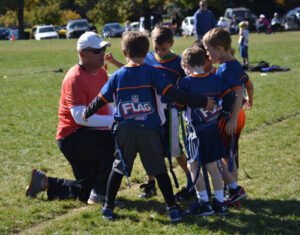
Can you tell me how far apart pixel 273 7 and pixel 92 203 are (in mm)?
50675

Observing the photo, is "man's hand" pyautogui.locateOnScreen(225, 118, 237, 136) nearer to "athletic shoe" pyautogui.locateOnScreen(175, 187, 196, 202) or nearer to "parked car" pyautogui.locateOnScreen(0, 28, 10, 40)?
"athletic shoe" pyautogui.locateOnScreen(175, 187, 196, 202)

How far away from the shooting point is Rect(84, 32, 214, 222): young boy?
4.65 m

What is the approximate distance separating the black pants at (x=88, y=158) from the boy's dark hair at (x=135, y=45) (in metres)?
1.06

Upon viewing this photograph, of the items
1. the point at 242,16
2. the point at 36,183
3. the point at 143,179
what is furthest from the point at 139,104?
the point at 242,16

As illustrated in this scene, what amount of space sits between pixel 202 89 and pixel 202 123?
0.99 ft

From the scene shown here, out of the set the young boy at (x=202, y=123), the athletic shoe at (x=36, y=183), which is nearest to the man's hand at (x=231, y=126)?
the young boy at (x=202, y=123)

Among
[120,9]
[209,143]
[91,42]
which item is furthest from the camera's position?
[120,9]

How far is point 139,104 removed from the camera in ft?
15.3

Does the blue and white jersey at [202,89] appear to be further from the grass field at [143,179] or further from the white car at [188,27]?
the white car at [188,27]

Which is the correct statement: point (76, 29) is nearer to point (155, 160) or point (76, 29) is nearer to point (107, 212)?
point (107, 212)

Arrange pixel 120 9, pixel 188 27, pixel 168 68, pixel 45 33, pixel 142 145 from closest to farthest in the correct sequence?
pixel 142 145 → pixel 168 68 → pixel 188 27 → pixel 45 33 → pixel 120 9

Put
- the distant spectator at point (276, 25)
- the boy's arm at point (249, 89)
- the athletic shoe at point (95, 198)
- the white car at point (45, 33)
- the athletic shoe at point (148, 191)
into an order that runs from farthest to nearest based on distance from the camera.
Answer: the white car at point (45, 33)
the distant spectator at point (276, 25)
the athletic shoe at point (148, 191)
the athletic shoe at point (95, 198)
the boy's arm at point (249, 89)

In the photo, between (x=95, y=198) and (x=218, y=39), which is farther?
(x=95, y=198)

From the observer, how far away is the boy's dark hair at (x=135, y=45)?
4.68m
